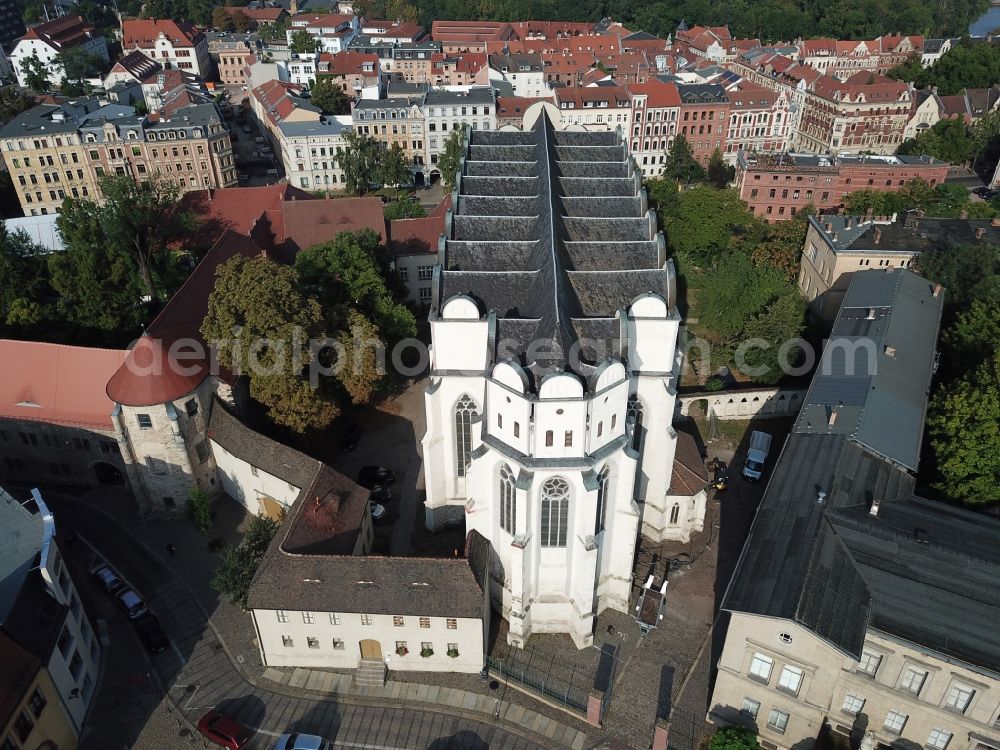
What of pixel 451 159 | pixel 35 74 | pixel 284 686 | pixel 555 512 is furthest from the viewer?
pixel 35 74

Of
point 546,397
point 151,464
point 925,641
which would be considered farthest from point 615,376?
point 151,464

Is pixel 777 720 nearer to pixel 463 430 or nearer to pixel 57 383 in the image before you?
pixel 463 430

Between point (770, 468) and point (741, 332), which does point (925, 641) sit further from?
point (741, 332)

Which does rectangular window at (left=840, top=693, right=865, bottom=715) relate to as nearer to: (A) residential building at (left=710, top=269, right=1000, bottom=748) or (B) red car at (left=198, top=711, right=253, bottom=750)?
(A) residential building at (left=710, top=269, right=1000, bottom=748)

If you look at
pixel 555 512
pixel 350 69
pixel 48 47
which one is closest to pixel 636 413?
pixel 555 512

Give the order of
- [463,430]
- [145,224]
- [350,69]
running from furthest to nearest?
[350,69] → [145,224] → [463,430]


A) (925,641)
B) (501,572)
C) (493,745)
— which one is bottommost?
(493,745)

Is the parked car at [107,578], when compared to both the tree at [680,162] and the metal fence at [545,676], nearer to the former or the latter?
the metal fence at [545,676]
